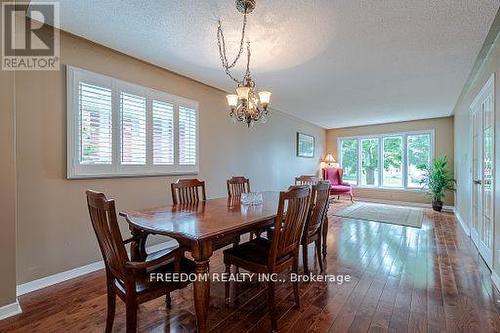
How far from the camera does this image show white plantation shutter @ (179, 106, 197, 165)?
3473 millimetres

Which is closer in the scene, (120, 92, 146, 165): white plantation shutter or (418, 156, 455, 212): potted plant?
(120, 92, 146, 165): white plantation shutter

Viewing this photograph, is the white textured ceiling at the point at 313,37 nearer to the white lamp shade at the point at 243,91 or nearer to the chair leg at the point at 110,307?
the white lamp shade at the point at 243,91

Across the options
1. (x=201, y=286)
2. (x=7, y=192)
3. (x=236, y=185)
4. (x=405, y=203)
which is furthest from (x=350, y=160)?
(x=7, y=192)

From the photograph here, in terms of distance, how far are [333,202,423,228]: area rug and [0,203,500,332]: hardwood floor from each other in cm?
185

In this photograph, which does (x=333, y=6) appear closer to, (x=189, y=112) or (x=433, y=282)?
(x=189, y=112)

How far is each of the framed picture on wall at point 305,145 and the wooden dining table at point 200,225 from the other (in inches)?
174

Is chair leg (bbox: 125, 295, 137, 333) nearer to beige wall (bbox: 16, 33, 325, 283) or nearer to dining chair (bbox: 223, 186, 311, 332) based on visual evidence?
dining chair (bbox: 223, 186, 311, 332)

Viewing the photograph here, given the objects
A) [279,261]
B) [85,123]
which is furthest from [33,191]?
[279,261]

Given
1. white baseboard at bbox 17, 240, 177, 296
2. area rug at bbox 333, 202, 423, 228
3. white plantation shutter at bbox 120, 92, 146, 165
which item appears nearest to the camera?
white baseboard at bbox 17, 240, 177, 296

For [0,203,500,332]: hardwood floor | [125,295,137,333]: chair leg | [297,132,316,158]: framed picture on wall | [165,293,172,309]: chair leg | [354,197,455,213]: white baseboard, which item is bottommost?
[0,203,500,332]: hardwood floor

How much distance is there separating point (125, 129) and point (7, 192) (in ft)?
4.01

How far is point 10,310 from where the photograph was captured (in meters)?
1.82

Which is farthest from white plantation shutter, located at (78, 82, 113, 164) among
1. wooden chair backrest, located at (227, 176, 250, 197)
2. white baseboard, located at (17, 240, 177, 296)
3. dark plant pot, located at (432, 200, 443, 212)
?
dark plant pot, located at (432, 200, 443, 212)

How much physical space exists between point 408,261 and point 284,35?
9.44 ft
